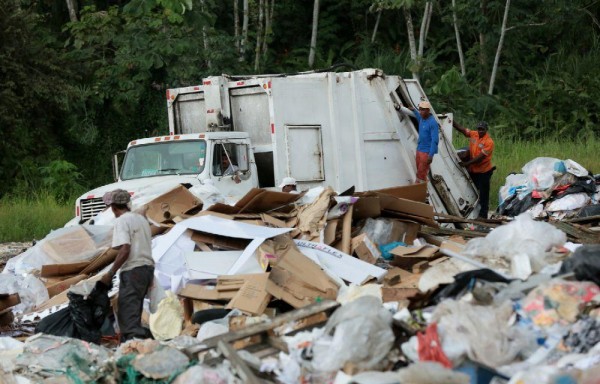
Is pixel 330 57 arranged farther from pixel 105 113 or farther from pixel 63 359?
pixel 63 359

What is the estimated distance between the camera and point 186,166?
12.1 meters

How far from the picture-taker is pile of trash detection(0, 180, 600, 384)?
5691 mm

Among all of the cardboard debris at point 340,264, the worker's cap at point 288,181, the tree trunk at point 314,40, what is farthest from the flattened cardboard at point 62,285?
the tree trunk at point 314,40

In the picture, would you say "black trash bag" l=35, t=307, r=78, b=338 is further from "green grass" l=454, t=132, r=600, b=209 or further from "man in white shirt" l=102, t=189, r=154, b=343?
"green grass" l=454, t=132, r=600, b=209

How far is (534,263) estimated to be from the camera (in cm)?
714

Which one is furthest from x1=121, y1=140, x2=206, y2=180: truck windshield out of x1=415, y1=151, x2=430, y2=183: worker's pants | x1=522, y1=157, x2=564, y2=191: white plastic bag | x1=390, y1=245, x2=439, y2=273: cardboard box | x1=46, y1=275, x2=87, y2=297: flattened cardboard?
x1=522, y1=157, x2=564, y2=191: white plastic bag

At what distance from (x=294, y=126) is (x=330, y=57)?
11671 mm

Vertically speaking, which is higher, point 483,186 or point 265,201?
point 265,201

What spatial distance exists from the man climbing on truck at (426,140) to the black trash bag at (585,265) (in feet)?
21.6

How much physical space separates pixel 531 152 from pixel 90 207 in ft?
34.5

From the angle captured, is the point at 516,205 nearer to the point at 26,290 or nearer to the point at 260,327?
the point at 26,290

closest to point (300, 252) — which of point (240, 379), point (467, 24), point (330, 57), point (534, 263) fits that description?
point (534, 263)

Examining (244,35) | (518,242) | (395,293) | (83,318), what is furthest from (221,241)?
(244,35)

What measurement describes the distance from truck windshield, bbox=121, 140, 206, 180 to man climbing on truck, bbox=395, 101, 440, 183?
120 inches
